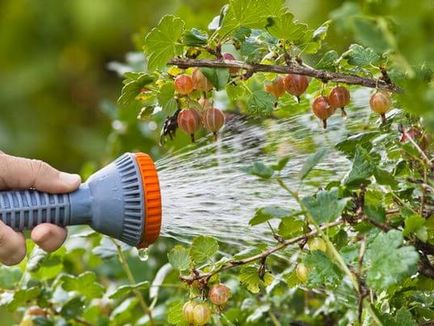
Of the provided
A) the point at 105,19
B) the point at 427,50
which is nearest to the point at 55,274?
the point at 427,50

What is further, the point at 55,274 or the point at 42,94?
the point at 42,94

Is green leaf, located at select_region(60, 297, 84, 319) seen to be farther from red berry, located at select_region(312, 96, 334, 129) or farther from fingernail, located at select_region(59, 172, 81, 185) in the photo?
red berry, located at select_region(312, 96, 334, 129)

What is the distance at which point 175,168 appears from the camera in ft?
4.89

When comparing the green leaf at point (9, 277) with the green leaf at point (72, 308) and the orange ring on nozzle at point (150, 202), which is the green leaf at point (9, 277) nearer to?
the green leaf at point (72, 308)

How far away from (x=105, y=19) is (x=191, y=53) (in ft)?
9.07

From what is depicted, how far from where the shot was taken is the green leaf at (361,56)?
4.06 ft

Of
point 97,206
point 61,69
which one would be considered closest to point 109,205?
point 97,206

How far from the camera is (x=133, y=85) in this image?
4.31ft

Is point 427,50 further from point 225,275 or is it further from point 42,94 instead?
point 42,94

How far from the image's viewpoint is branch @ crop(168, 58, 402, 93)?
126 centimetres

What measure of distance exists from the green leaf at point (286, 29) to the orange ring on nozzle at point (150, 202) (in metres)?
0.21

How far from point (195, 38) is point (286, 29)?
10 centimetres

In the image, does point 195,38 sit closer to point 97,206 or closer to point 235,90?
point 235,90

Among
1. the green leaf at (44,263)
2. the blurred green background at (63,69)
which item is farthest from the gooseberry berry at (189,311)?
the blurred green background at (63,69)
